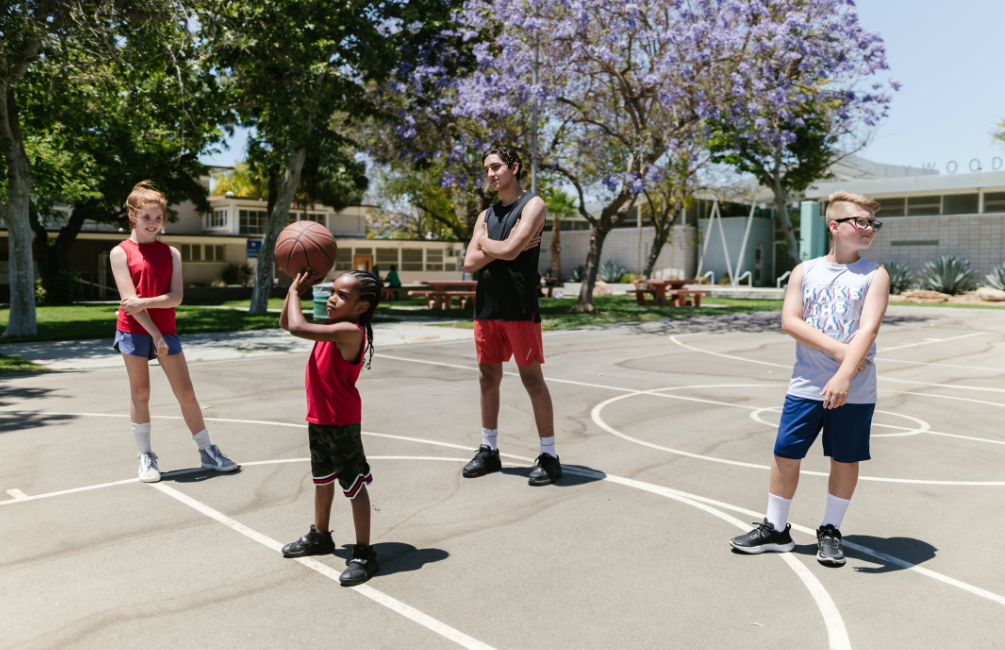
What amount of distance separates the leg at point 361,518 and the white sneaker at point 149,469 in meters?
2.35

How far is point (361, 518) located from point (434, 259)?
4797cm

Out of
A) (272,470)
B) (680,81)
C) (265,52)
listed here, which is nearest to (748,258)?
(680,81)

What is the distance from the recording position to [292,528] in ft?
15.2

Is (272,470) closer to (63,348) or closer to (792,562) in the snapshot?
(792,562)

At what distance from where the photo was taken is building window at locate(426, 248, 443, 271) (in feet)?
168

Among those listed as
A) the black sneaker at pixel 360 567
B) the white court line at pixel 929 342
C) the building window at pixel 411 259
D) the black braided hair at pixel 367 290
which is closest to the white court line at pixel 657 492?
the black sneaker at pixel 360 567

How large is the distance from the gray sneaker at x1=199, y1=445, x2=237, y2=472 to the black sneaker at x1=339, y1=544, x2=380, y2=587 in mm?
2226

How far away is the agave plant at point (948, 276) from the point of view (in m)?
34.6

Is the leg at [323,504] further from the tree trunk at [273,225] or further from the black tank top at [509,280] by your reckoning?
the tree trunk at [273,225]

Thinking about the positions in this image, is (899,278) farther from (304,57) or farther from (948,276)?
(304,57)

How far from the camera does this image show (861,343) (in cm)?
394

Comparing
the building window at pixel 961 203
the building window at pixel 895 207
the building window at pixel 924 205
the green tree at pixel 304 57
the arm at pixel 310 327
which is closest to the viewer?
the arm at pixel 310 327

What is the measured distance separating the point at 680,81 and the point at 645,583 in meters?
18.9

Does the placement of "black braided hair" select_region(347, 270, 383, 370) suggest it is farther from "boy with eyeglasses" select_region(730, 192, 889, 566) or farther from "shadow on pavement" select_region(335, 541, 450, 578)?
"boy with eyeglasses" select_region(730, 192, 889, 566)
